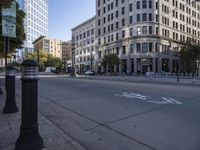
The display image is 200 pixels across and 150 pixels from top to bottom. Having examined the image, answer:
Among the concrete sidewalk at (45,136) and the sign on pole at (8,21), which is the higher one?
the sign on pole at (8,21)

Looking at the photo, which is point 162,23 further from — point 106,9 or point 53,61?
point 53,61

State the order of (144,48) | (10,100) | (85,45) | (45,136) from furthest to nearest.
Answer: (85,45) → (144,48) → (10,100) → (45,136)

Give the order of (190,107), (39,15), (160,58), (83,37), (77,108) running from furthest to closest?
(39,15), (83,37), (160,58), (77,108), (190,107)

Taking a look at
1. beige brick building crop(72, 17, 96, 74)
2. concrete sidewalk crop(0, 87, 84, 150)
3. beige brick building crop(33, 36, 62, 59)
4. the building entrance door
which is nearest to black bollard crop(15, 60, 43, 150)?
concrete sidewalk crop(0, 87, 84, 150)

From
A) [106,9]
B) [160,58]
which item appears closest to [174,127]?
[160,58]


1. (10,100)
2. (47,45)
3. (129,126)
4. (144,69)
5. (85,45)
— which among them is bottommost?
(129,126)

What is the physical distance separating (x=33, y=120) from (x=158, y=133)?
3.09 m

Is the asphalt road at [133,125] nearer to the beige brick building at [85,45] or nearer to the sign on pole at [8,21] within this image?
the sign on pole at [8,21]

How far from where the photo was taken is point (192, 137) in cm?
508

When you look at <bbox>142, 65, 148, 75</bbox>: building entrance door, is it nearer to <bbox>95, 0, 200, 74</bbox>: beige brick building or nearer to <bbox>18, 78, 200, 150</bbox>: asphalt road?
<bbox>95, 0, 200, 74</bbox>: beige brick building

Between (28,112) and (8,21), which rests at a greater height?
(8,21)

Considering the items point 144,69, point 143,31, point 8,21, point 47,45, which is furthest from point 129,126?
point 47,45

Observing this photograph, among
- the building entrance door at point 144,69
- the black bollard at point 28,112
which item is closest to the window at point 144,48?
the building entrance door at point 144,69

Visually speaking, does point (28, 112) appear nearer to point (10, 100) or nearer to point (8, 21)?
point (10, 100)
